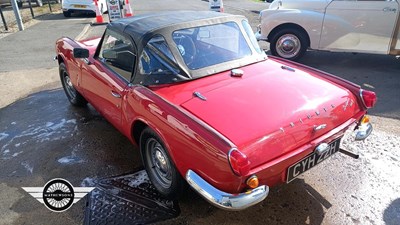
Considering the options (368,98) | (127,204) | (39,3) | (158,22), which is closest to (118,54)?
(158,22)

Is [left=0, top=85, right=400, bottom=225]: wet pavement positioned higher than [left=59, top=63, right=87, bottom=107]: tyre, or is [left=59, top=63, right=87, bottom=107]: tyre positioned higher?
[left=59, top=63, right=87, bottom=107]: tyre

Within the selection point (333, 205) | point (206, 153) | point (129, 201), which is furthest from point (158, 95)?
point (333, 205)

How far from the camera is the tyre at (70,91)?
4.70 metres

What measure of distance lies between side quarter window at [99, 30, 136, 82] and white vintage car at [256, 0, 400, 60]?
13.7 feet

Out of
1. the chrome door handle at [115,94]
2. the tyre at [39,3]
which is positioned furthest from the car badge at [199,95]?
the tyre at [39,3]

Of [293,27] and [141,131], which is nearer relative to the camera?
[141,131]

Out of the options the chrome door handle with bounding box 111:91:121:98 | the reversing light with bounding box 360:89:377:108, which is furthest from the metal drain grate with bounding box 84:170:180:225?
the reversing light with bounding box 360:89:377:108

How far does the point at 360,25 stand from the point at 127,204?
222 inches

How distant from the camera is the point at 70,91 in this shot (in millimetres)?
4953

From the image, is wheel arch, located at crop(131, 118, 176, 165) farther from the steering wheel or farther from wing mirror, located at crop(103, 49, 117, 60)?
wing mirror, located at crop(103, 49, 117, 60)

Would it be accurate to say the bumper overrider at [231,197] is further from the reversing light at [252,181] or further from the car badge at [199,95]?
the car badge at [199,95]

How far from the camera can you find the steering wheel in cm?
294

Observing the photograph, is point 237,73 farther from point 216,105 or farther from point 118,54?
point 118,54

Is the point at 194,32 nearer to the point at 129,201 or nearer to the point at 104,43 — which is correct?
the point at 104,43
